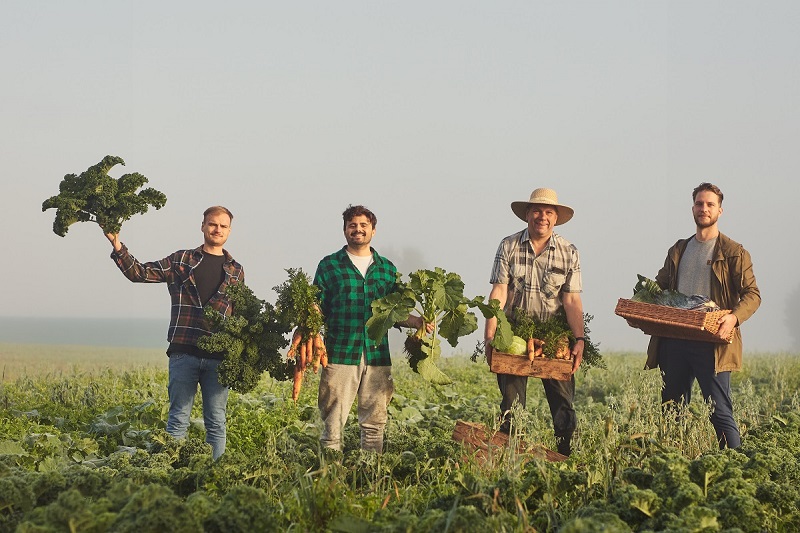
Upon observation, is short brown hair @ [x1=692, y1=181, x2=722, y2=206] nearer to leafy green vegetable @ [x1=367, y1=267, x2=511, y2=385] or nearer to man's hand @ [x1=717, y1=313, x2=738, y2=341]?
man's hand @ [x1=717, y1=313, x2=738, y2=341]

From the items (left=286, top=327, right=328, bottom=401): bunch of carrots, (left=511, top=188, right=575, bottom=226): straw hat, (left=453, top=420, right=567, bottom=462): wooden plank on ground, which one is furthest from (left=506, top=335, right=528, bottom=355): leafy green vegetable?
(left=286, top=327, right=328, bottom=401): bunch of carrots

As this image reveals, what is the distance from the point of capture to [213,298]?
25.6ft

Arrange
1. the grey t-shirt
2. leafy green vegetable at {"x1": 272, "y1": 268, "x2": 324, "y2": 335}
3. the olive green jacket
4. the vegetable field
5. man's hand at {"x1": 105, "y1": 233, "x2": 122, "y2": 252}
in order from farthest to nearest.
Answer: the grey t-shirt < the olive green jacket < man's hand at {"x1": 105, "y1": 233, "x2": 122, "y2": 252} < leafy green vegetable at {"x1": 272, "y1": 268, "x2": 324, "y2": 335} < the vegetable field

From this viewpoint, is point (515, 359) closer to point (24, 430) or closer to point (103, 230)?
point (103, 230)

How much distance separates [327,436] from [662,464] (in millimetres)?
3044

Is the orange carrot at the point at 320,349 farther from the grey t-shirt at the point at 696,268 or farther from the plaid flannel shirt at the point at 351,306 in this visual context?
the grey t-shirt at the point at 696,268

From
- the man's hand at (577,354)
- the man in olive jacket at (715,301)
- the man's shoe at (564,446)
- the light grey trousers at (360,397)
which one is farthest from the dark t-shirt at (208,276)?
the man in olive jacket at (715,301)

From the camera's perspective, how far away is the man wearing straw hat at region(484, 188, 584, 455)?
25.4 feet

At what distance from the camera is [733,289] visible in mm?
8156

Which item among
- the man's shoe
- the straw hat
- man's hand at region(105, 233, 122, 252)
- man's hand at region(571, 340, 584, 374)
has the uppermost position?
the straw hat

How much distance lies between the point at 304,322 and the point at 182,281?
54.2 inches

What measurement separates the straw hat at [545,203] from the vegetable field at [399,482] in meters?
1.64

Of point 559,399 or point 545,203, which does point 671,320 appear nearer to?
point 559,399

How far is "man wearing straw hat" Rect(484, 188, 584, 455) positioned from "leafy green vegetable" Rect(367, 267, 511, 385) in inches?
20.7
